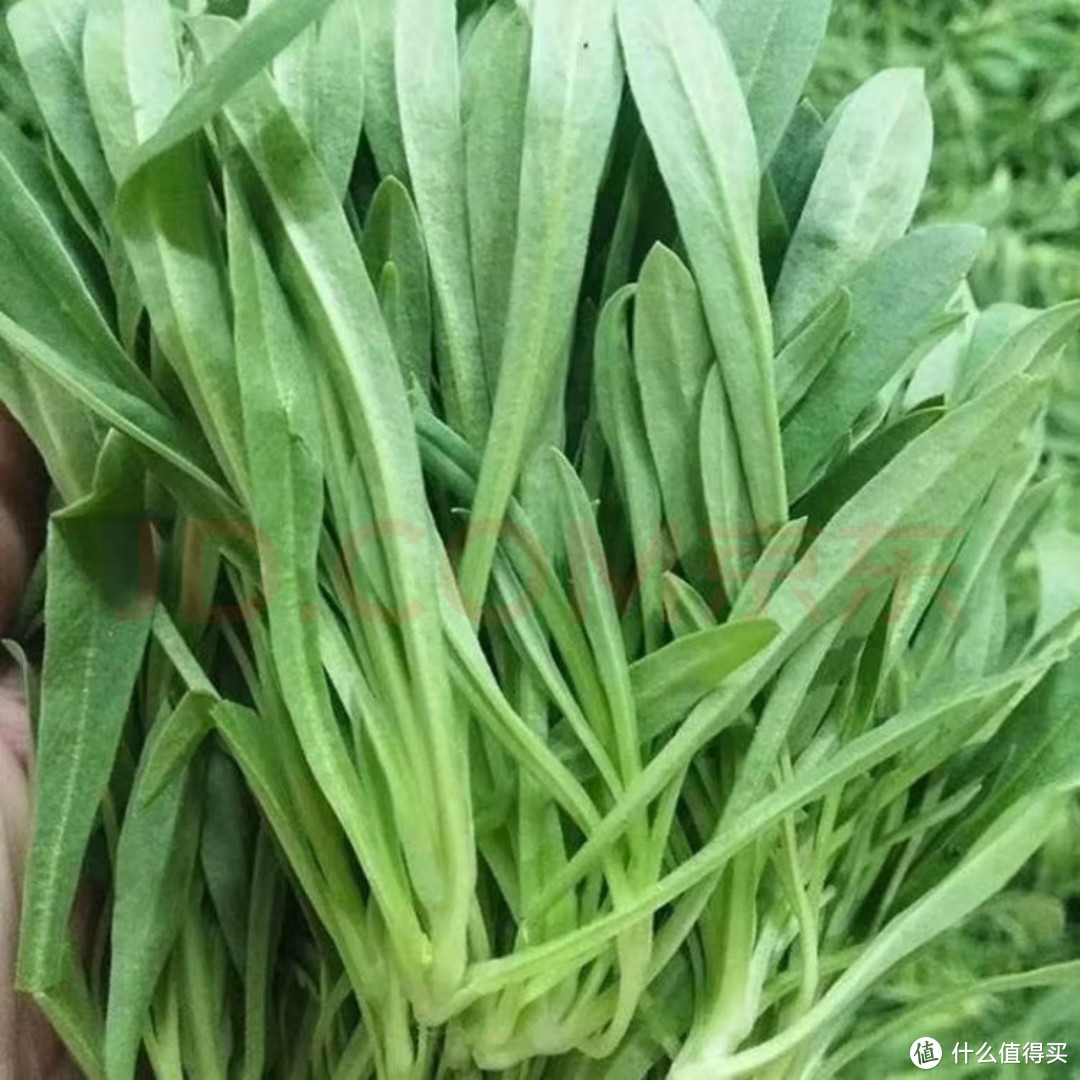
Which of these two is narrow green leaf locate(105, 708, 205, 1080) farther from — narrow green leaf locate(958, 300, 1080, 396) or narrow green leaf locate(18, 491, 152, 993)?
narrow green leaf locate(958, 300, 1080, 396)

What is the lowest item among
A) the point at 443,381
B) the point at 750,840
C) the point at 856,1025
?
the point at 856,1025

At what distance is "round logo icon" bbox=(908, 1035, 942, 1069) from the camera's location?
1.79 ft

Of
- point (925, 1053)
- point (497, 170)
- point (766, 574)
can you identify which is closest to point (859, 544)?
point (766, 574)

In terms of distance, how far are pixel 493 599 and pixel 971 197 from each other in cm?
34

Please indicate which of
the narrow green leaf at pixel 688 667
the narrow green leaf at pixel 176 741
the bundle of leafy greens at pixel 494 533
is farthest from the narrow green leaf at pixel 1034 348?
the narrow green leaf at pixel 176 741

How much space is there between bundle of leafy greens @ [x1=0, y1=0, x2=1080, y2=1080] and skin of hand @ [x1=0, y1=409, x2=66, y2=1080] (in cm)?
3

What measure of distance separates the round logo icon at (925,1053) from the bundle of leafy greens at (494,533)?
0.33 ft

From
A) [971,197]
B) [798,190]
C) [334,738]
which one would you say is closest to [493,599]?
[334,738]

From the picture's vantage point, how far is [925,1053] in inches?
21.6

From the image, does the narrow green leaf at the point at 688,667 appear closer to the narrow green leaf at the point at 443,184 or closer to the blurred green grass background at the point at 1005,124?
the narrow green leaf at the point at 443,184

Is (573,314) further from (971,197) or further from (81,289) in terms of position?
(971,197)

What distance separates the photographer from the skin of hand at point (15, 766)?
0.46m

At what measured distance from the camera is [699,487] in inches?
16.4

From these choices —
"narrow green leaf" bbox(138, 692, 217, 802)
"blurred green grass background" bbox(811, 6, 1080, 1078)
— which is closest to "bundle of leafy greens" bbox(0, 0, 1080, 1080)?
"narrow green leaf" bbox(138, 692, 217, 802)
